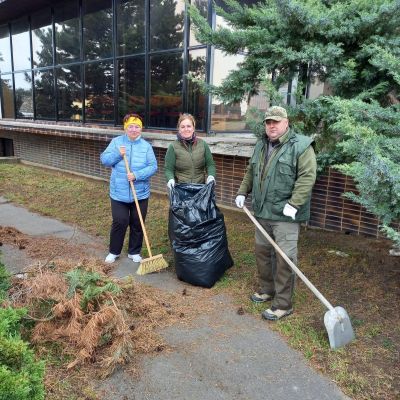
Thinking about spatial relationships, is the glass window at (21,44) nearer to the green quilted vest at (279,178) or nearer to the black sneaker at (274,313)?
the green quilted vest at (279,178)

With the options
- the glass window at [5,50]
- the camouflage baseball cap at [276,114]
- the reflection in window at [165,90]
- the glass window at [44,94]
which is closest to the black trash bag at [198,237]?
the camouflage baseball cap at [276,114]

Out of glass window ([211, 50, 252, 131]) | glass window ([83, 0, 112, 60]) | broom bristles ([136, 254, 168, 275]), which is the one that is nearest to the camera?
broom bristles ([136, 254, 168, 275])

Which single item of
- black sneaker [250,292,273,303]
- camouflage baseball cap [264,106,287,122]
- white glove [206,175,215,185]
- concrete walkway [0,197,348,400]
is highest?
camouflage baseball cap [264,106,287,122]

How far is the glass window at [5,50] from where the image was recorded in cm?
1218

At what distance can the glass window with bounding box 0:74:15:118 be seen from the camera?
12501mm

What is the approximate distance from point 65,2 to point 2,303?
896 centimetres

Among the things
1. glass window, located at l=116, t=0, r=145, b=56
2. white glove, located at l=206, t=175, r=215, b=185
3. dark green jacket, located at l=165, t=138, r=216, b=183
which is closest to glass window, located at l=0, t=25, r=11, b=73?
glass window, located at l=116, t=0, r=145, b=56

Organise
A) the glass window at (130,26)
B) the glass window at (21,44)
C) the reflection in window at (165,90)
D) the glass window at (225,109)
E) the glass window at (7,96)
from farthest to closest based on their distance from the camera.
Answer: the glass window at (7,96) < the glass window at (21,44) < the glass window at (130,26) < the reflection in window at (165,90) < the glass window at (225,109)

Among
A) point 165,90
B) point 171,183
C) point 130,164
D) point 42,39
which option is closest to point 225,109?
point 165,90

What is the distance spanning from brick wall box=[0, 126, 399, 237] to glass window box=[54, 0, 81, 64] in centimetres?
188

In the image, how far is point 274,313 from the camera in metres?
3.41

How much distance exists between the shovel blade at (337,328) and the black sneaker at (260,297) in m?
0.83

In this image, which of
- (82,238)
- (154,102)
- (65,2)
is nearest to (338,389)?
(82,238)

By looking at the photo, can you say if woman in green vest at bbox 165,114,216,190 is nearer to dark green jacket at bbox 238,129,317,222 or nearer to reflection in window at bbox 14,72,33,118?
dark green jacket at bbox 238,129,317,222
